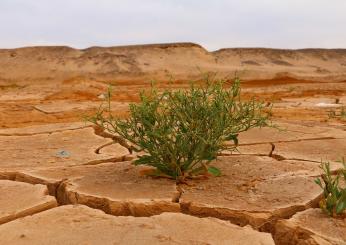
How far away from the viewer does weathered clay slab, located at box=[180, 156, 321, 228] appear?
2.24 meters

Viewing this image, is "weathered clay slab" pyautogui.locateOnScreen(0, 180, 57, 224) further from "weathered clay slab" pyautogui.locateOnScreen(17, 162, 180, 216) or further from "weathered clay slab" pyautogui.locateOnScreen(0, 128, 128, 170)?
"weathered clay slab" pyautogui.locateOnScreen(0, 128, 128, 170)

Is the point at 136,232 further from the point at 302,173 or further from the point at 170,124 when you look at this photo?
the point at 302,173

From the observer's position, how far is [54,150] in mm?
3930

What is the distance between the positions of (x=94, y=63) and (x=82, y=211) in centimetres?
2270

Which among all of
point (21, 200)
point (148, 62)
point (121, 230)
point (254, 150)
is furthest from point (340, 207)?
point (148, 62)

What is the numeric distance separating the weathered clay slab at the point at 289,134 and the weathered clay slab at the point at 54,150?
1.10 metres

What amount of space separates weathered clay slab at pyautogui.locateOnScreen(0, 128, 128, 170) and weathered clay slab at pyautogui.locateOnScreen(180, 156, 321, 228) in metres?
1.01

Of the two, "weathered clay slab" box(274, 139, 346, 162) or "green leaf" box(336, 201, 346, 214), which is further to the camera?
"weathered clay slab" box(274, 139, 346, 162)

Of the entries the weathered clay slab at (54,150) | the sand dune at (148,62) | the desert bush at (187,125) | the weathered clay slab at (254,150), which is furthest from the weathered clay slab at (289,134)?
the sand dune at (148,62)

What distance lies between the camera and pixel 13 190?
2682mm

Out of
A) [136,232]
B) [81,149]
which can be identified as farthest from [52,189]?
[81,149]

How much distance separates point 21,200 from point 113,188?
45 centimetres

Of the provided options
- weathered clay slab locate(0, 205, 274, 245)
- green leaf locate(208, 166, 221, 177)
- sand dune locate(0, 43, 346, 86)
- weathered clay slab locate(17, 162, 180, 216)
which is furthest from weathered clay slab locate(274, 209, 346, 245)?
sand dune locate(0, 43, 346, 86)

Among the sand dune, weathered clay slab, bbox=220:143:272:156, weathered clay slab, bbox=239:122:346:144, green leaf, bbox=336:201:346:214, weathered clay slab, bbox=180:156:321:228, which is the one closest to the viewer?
green leaf, bbox=336:201:346:214
